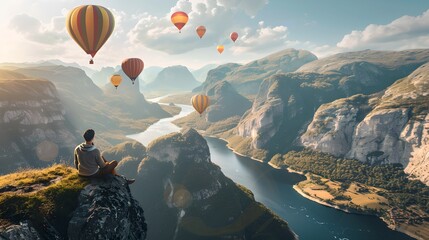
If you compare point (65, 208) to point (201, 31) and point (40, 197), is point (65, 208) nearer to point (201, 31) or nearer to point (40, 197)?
point (40, 197)

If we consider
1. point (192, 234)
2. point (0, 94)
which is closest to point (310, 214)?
point (192, 234)

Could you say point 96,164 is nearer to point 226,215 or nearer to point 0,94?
point 226,215

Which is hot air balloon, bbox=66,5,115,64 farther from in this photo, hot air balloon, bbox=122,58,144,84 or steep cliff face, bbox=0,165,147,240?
steep cliff face, bbox=0,165,147,240

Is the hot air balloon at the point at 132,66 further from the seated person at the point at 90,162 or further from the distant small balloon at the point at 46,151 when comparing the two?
the distant small balloon at the point at 46,151

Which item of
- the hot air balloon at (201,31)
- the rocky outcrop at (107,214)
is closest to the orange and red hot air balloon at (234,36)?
the hot air balloon at (201,31)

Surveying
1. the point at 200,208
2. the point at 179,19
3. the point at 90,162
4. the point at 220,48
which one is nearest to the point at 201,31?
the point at 179,19

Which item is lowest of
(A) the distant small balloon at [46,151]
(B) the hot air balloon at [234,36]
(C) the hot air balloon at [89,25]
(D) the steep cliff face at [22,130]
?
(A) the distant small balloon at [46,151]
